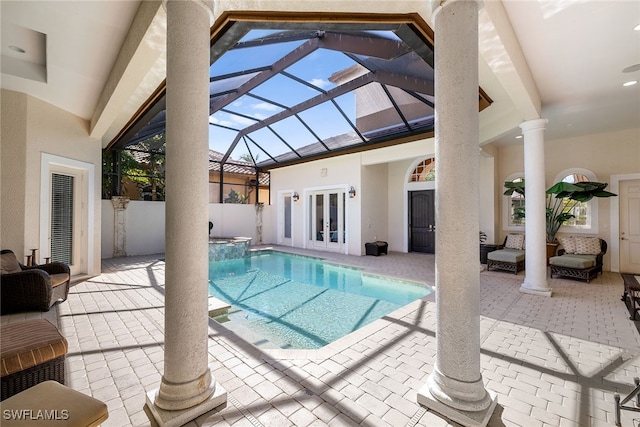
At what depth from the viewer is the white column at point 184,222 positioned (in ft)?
6.77

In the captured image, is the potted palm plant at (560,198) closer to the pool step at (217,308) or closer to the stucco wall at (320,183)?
the stucco wall at (320,183)

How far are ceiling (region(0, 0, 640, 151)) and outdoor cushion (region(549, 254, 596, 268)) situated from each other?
3.21 metres

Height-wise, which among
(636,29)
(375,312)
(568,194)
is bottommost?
(375,312)

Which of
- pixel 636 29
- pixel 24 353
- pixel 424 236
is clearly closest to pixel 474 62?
pixel 636 29

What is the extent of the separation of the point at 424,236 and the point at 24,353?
33.4 feet

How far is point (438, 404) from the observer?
6.93 feet

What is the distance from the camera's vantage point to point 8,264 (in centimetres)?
430

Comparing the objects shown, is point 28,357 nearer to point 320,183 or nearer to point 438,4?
point 438,4

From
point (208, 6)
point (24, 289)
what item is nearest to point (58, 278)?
point (24, 289)

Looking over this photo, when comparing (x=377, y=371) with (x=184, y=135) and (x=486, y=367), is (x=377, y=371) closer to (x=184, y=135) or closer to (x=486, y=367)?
(x=486, y=367)

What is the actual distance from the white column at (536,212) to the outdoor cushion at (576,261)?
1.55 meters

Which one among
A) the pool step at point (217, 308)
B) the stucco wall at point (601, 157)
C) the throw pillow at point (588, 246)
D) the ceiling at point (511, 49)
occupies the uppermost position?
the ceiling at point (511, 49)

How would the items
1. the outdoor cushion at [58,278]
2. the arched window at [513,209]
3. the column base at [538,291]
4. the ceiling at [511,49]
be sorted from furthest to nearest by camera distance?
the arched window at [513,209] → the column base at [538,291] → the outdoor cushion at [58,278] → the ceiling at [511,49]

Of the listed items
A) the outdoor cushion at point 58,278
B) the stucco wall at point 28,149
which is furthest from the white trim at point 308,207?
the outdoor cushion at point 58,278
